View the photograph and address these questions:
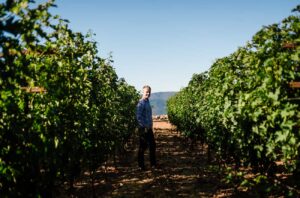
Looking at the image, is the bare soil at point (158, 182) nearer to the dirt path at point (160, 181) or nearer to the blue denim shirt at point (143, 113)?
the dirt path at point (160, 181)

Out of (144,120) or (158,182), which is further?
(144,120)

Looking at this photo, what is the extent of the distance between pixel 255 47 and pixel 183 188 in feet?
13.1

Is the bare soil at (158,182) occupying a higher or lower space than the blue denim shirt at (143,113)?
lower

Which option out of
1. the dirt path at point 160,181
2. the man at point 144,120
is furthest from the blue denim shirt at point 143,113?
the dirt path at point 160,181

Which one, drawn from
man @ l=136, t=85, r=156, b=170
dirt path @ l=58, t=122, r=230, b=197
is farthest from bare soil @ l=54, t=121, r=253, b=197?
man @ l=136, t=85, r=156, b=170

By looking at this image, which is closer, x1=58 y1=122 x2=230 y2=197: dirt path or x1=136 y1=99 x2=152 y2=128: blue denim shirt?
x1=58 y1=122 x2=230 y2=197: dirt path

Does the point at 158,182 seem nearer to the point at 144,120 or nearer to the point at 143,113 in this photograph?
the point at 144,120

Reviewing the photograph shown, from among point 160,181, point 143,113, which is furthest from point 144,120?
point 160,181

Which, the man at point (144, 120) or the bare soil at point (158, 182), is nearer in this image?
the bare soil at point (158, 182)

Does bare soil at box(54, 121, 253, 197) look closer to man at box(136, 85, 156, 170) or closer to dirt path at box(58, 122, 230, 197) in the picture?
dirt path at box(58, 122, 230, 197)

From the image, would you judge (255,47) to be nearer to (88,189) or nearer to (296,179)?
(296,179)

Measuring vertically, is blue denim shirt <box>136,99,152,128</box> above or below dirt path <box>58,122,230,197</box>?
above

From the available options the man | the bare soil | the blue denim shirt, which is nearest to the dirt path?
the bare soil

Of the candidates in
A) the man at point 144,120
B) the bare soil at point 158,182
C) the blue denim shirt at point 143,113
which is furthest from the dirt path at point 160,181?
the blue denim shirt at point 143,113
